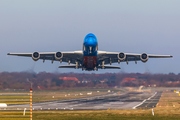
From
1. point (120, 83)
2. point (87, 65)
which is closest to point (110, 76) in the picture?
point (120, 83)

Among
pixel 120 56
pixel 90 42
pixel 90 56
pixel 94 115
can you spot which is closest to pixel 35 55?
pixel 90 56

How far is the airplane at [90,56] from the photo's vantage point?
151 ft

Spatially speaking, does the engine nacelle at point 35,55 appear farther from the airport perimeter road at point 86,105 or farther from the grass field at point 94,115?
the grass field at point 94,115

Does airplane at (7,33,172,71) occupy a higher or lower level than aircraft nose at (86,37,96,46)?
lower

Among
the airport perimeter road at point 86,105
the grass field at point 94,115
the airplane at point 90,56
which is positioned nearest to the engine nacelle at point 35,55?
the airplane at point 90,56

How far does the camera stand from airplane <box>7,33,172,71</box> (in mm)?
46094

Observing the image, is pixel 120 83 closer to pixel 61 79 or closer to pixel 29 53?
pixel 61 79

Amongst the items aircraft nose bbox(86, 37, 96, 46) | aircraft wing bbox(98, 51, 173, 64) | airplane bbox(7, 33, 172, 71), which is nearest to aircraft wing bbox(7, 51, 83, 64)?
airplane bbox(7, 33, 172, 71)

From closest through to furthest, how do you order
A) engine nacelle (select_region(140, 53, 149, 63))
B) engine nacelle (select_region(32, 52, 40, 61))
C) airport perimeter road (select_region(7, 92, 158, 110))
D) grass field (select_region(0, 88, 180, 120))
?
grass field (select_region(0, 88, 180, 120)) → airport perimeter road (select_region(7, 92, 158, 110)) → engine nacelle (select_region(32, 52, 40, 61)) → engine nacelle (select_region(140, 53, 149, 63))

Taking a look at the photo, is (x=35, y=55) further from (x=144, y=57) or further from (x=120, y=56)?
(x=144, y=57)

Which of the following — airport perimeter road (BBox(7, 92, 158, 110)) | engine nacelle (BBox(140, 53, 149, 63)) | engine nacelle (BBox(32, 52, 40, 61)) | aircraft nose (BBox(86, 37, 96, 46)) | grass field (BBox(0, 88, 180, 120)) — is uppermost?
aircraft nose (BBox(86, 37, 96, 46))

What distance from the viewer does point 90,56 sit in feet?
157

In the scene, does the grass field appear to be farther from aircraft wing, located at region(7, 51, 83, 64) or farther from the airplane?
aircraft wing, located at region(7, 51, 83, 64)

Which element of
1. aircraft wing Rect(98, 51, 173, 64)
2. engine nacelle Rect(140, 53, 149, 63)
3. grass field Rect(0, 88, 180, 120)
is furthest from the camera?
engine nacelle Rect(140, 53, 149, 63)
